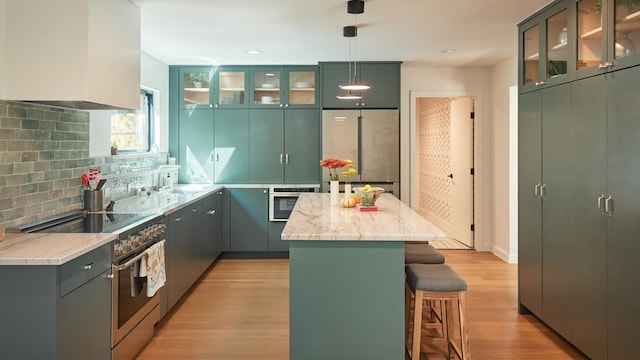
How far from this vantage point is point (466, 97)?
243 inches

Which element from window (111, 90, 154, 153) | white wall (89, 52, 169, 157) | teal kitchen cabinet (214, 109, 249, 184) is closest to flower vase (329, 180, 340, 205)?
window (111, 90, 154, 153)

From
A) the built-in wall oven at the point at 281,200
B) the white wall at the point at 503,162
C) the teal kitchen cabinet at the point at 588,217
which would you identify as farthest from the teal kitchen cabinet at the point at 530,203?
the built-in wall oven at the point at 281,200

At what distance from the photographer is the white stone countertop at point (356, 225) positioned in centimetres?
250

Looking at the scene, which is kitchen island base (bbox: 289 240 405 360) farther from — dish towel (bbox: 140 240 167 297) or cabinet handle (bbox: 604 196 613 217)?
cabinet handle (bbox: 604 196 613 217)

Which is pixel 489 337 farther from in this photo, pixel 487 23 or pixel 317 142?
pixel 317 142

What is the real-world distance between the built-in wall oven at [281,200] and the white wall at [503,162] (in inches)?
91.1

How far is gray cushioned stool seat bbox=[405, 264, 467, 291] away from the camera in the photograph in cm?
267

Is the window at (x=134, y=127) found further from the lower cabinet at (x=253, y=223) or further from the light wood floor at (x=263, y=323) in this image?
the light wood floor at (x=263, y=323)

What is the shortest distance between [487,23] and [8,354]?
407cm

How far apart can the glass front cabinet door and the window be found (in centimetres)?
372

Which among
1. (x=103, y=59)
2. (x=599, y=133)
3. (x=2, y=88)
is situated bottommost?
(x=599, y=133)

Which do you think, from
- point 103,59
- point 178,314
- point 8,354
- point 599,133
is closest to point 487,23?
point 599,133

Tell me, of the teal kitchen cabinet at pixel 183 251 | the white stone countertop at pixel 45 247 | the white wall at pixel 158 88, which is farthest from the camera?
the white wall at pixel 158 88

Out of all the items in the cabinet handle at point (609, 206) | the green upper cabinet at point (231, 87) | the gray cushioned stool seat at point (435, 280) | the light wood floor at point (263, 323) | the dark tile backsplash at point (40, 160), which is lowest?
the light wood floor at point (263, 323)
